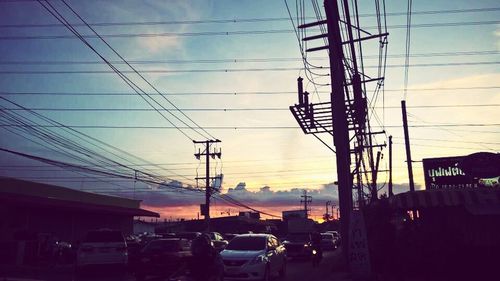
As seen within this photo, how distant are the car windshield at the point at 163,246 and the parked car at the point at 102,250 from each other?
91.4 inches

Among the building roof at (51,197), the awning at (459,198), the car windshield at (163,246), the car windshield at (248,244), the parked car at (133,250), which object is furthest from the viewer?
the building roof at (51,197)

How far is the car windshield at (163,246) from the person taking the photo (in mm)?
17516

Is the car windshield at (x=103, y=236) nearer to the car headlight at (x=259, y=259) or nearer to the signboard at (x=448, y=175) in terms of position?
the car headlight at (x=259, y=259)

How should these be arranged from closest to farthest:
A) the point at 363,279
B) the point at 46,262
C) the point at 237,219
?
1. the point at 363,279
2. the point at 46,262
3. the point at 237,219

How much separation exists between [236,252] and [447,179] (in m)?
18.4

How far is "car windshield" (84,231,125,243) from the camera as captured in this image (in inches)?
761

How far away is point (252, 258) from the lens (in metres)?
14.6

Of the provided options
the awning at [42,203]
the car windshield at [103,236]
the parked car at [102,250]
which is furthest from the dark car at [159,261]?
the awning at [42,203]

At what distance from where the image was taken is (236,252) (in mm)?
15180

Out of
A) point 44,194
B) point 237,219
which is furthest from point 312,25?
point 237,219

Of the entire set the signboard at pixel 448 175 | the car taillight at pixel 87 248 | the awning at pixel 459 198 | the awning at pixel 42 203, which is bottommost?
the car taillight at pixel 87 248

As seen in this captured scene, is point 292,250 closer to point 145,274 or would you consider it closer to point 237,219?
point 145,274

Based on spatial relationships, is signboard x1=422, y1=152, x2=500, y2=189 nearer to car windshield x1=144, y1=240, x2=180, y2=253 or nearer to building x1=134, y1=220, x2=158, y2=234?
car windshield x1=144, y1=240, x2=180, y2=253

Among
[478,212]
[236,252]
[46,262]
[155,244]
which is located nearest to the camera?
[236,252]
